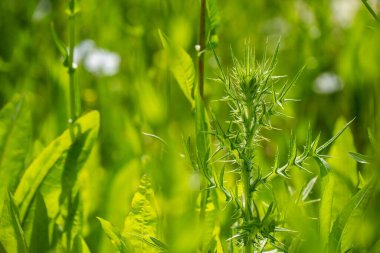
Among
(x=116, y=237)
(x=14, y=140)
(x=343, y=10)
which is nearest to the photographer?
(x=116, y=237)

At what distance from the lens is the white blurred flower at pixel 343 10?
9.22ft

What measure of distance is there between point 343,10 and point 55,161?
2067mm

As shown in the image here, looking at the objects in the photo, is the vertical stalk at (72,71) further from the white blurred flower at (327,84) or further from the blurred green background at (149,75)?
the white blurred flower at (327,84)

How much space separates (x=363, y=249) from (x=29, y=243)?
0.61 meters

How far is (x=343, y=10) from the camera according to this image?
3.04m

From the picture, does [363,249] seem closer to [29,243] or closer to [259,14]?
[29,243]

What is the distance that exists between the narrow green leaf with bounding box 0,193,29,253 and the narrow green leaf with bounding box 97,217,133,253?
195 millimetres

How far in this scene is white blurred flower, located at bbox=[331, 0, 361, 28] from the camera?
281 cm

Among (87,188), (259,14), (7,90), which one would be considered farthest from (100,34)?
(87,188)

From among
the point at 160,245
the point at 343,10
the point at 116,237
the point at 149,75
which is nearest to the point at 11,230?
the point at 116,237

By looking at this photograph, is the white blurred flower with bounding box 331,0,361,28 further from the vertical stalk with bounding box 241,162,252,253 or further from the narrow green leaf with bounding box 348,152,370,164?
the vertical stalk with bounding box 241,162,252,253

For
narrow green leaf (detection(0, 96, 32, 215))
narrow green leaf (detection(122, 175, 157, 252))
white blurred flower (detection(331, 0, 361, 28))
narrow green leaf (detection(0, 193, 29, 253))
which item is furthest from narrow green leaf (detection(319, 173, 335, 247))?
white blurred flower (detection(331, 0, 361, 28))

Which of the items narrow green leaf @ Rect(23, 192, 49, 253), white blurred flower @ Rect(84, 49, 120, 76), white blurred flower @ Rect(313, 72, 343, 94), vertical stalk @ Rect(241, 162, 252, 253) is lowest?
white blurred flower @ Rect(313, 72, 343, 94)

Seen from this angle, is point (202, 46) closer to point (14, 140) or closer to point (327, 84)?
point (14, 140)
